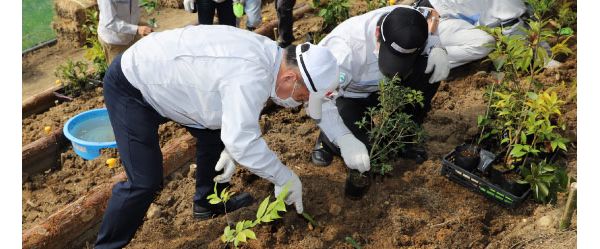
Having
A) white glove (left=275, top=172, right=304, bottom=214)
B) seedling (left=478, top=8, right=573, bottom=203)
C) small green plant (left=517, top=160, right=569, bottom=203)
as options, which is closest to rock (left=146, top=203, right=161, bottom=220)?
white glove (left=275, top=172, right=304, bottom=214)

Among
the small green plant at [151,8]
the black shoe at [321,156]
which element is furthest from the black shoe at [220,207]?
the small green plant at [151,8]

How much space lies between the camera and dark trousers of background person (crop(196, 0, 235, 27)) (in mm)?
5539

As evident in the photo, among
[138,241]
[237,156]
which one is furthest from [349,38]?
[138,241]

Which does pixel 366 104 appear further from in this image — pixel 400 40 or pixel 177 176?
pixel 177 176

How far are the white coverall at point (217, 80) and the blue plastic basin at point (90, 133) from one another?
5.09 feet

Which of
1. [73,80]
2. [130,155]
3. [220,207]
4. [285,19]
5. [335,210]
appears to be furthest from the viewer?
[285,19]

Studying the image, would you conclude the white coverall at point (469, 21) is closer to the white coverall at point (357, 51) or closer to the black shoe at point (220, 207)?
the white coverall at point (357, 51)

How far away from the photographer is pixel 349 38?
348 cm

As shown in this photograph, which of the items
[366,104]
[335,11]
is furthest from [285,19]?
[366,104]

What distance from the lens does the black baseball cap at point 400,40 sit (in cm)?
313

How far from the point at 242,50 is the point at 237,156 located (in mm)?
524

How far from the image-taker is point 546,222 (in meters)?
3.02

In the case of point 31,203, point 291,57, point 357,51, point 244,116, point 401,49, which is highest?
point 291,57

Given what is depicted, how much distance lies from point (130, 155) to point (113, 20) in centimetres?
209
